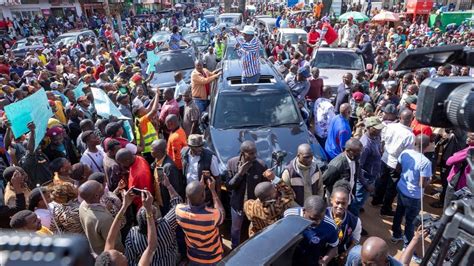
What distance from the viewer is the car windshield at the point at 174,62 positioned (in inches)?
429

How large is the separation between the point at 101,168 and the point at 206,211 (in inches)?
74.7

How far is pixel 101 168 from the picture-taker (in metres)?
4.39

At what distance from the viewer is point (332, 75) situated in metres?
9.62

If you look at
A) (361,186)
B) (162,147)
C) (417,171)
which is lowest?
(361,186)

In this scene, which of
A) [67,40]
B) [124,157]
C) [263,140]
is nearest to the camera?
[124,157]

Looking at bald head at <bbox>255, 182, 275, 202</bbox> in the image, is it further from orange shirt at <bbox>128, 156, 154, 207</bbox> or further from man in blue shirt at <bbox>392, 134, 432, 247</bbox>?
man in blue shirt at <bbox>392, 134, 432, 247</bbox>

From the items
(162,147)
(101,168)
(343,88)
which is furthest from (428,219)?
(343,88)

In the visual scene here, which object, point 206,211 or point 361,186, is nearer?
point 206,211

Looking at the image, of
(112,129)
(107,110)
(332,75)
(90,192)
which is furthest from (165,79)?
(90,192)

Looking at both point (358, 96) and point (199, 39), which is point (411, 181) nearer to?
point (358, 96)

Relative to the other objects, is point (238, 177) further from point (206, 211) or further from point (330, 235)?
point (330, 235)

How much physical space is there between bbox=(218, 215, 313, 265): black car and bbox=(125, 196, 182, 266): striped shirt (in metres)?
1.20

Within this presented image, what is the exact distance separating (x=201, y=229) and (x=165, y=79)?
7.63 meters

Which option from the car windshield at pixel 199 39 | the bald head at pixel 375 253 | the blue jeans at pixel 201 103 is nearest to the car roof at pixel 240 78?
the blue jeans at pixel 201 103
